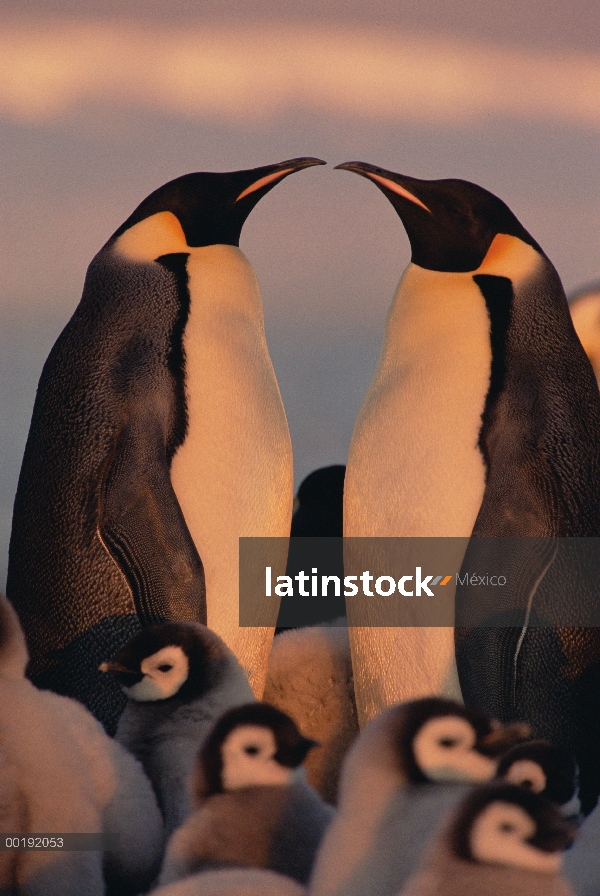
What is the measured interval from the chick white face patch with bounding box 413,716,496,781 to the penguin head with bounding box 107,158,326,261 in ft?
4.27

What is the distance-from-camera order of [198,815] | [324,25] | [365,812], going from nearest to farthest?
[365,812], [198,815], [324,25]

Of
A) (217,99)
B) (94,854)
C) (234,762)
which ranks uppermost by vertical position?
(217,99)

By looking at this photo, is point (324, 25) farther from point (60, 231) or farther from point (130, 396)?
point (130, 396)

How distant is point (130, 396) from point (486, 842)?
126cm

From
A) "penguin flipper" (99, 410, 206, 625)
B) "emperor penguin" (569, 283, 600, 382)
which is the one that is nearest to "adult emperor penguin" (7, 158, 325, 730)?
"penguin flipper" (99, 410, 206, 625)

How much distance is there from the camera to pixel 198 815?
4.99ft

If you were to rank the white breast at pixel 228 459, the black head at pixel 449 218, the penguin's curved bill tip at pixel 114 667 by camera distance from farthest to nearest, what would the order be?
the black head at pixel 449 218 < the white breast at pixel 228 459 < the penguin's curved bill tip at pixel 114 667

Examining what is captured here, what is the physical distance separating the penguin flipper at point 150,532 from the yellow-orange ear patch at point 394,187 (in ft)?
2.04

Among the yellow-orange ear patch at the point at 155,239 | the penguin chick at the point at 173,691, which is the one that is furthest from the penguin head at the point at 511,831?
the yellow-orange ear patch at the point at 155,239

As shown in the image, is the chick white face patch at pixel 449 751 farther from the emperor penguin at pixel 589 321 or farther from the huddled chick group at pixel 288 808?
the emperor penguin at pixel 589 321

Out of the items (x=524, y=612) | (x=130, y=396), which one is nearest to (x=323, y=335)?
(x=130, y=396)

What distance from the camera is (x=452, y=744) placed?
56.4 inches

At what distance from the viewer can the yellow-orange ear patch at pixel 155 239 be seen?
2.48m

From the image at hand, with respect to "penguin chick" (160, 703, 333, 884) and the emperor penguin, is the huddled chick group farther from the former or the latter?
the emperor penguin
